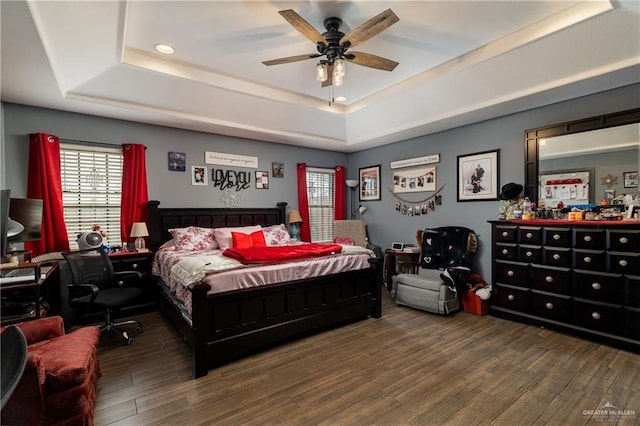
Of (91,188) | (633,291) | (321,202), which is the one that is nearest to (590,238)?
(633,291)

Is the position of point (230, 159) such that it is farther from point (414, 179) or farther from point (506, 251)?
point (506, 251)

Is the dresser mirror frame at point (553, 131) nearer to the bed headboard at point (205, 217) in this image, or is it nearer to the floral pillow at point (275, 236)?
the floral pillow at point (275, 236)

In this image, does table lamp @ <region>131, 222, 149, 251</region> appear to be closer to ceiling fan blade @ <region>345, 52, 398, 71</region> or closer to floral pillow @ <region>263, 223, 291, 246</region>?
floral pillow @ <region>263, 223, 291, 246</region>

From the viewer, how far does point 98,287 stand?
309 cm

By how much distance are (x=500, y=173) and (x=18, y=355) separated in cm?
457

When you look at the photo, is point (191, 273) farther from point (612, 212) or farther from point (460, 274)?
point (612, 212)

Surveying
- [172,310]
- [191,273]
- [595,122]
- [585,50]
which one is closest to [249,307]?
[191,273]

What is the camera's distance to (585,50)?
266 centimetres

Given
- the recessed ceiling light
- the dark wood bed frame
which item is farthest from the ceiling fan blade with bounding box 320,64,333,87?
the dark wood bed frame

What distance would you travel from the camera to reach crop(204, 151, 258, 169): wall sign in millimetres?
4634

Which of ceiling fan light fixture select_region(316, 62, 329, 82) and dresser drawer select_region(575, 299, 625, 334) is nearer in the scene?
ceiling fan light fixture select_region(316, 62, 329, 82)

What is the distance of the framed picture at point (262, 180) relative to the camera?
201 inches

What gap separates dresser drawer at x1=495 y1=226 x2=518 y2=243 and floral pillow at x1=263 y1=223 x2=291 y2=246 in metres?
2.85

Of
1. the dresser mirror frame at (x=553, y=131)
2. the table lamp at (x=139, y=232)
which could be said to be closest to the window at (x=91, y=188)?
the table lamp at (x=139, y=232)
